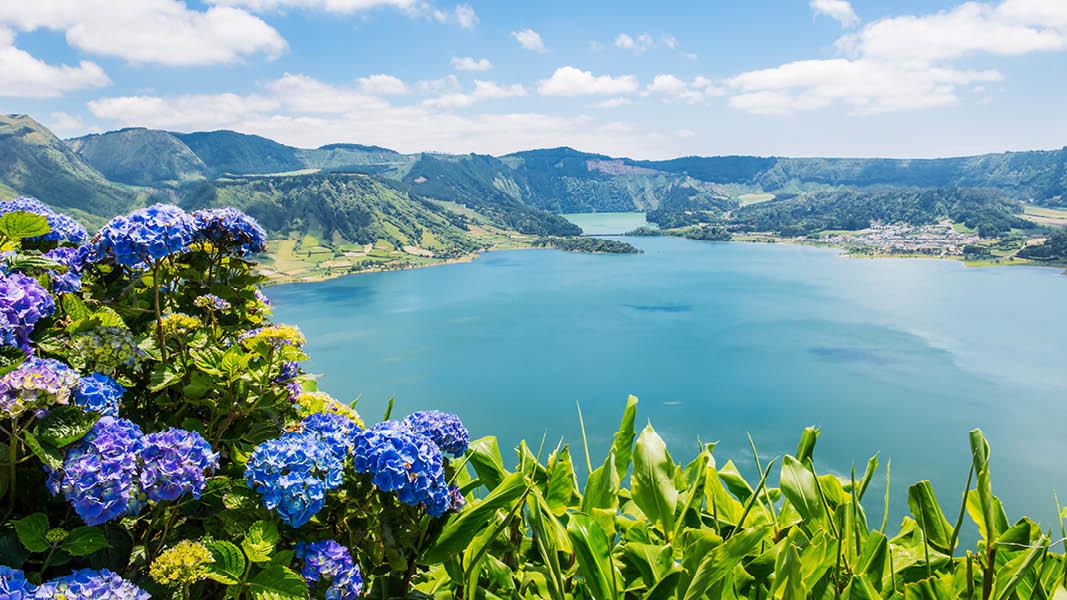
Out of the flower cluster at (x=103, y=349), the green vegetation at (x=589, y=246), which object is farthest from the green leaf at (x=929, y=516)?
the green vegetation at (x=589, y=246)

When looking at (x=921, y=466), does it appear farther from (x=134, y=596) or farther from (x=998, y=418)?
(x=134, y=596)

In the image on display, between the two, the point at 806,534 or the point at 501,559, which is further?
the point at 501,559

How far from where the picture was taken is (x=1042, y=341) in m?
55.7

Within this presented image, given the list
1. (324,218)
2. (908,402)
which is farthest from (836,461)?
(324,218)

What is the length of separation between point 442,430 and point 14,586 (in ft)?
3.41

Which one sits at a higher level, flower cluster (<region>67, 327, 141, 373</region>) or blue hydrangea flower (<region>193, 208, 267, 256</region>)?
blue hydrangea flower (<region>193, 208, 267, 256</region>)

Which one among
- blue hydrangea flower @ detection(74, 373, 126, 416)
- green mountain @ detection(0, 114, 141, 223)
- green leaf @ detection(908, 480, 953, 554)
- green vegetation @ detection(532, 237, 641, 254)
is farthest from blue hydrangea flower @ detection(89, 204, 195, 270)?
green mountain @ detection(0, 114, 141, 223)

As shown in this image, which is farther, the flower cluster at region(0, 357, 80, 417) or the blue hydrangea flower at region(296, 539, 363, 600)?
the blue hydrangea flower at region(296, 539, 363, 600)

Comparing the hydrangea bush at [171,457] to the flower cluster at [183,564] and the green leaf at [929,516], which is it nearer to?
the flower cluster at [183,564]

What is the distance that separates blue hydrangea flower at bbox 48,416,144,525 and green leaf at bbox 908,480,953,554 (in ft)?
6.64

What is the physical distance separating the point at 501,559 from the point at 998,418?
4894cm

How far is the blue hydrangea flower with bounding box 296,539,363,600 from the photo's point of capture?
4.73ft

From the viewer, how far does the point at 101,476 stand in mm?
1314

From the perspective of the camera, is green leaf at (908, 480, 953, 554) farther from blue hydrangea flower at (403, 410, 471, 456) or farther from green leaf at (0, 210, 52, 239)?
green leaf at (0, 210, 52, 239)
